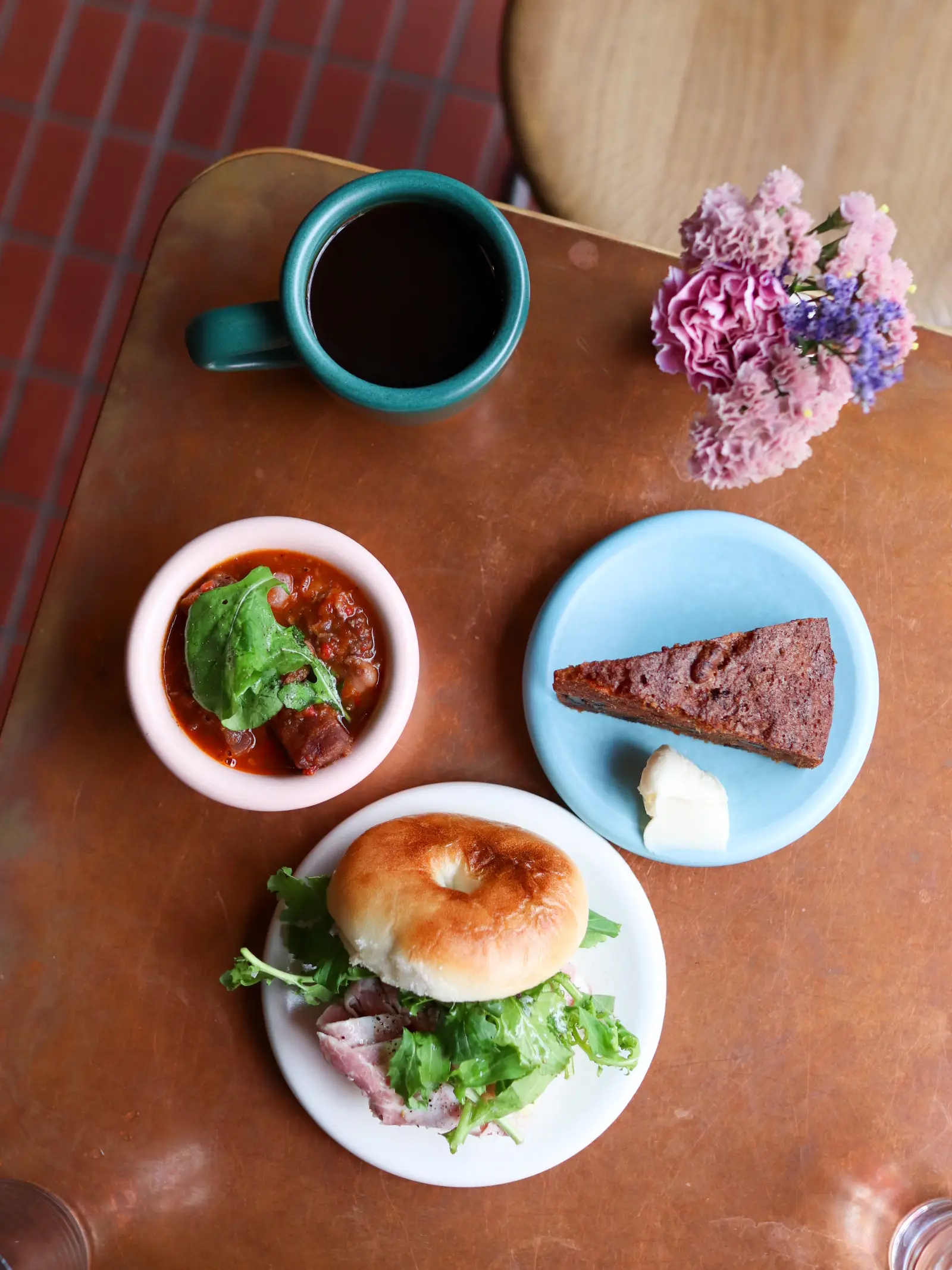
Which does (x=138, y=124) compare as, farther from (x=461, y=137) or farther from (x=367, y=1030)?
(x=367, y=1030)

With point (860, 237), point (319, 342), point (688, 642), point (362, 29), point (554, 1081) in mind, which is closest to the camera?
→ point (860, 237)

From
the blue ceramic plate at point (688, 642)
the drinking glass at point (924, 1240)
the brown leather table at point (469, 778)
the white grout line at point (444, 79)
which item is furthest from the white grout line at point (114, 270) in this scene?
the drinking glass at point (924, 1240)

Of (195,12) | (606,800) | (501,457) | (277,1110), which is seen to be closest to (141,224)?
(195,12)

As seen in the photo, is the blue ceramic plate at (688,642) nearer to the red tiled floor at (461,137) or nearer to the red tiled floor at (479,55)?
the red tiled floor at (461,137)

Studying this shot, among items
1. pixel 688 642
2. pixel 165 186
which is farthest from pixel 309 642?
pixel 165 186

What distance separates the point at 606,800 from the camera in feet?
4.54

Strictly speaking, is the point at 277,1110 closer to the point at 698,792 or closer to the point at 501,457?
the point at 698,792

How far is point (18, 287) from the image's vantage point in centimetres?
223

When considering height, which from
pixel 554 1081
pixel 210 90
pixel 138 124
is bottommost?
pixel 554 1081

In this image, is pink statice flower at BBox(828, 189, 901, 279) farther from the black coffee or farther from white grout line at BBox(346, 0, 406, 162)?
white grout line at BBox(346, 0, 406, 162)

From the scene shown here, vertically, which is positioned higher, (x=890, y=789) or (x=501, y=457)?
(x=501, y=457)

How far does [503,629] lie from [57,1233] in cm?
101

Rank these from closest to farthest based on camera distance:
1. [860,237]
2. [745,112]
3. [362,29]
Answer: [860,237]
[745,112]
[362,29]

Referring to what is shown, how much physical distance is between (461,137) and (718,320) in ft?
4.29
